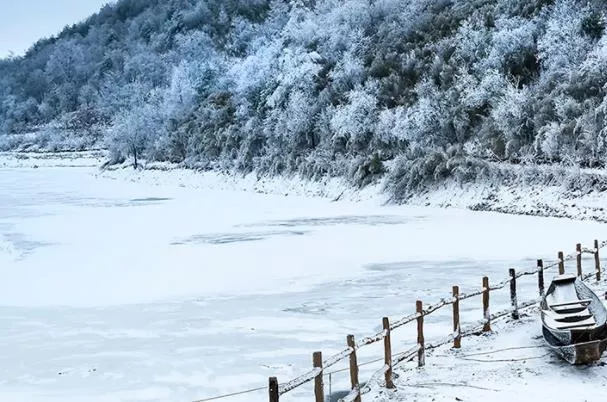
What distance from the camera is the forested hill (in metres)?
31.8

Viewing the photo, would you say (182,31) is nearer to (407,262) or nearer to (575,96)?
(575,96)

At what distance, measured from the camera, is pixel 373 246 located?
21.6 m

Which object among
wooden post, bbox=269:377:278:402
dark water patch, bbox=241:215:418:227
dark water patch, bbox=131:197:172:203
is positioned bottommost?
dark water patch, bbox=241:215:418:227

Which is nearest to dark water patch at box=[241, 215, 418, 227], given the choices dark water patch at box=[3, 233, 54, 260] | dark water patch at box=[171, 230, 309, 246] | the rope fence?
dark water patch at box=[171, 230, 309, 246]

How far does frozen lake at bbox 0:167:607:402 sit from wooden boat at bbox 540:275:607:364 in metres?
2.27

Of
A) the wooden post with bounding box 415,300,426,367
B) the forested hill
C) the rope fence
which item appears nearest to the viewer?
the rope fence

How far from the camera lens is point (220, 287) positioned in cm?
1595

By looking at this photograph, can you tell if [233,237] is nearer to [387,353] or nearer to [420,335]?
[420,335]

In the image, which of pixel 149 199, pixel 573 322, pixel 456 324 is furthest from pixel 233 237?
pixel 149 199

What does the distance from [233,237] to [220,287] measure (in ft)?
28.8

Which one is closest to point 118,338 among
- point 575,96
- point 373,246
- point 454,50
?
point 373,246

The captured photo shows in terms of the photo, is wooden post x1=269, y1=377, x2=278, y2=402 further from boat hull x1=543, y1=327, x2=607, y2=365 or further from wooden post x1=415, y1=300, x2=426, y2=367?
boat hull x1=543, y1=327, x2=607, y2=365

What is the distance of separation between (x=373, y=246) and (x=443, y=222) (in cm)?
616

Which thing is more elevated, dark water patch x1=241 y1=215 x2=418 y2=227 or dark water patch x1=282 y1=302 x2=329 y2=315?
dark water patch x1=241 y1=215 x2=418 y2=227
